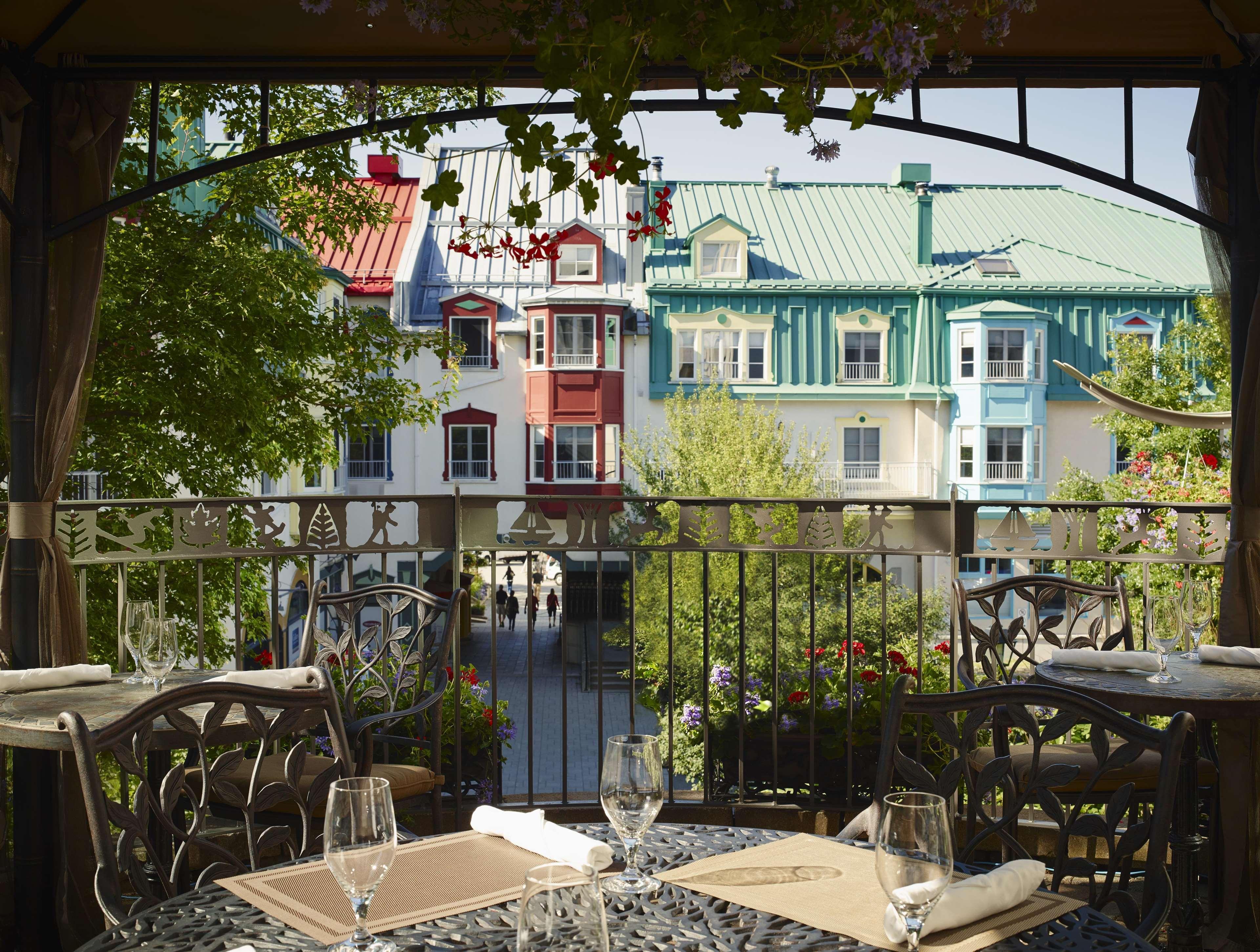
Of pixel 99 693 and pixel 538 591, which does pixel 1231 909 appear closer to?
pixel 99 693

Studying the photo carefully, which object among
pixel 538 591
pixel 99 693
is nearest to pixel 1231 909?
pixel 99 693

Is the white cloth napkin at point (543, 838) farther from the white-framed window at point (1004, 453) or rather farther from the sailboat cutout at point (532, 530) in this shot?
the white-framed window at point (1004, 453)

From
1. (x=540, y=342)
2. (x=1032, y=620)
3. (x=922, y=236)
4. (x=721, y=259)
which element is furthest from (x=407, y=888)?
(x=922, y=236)

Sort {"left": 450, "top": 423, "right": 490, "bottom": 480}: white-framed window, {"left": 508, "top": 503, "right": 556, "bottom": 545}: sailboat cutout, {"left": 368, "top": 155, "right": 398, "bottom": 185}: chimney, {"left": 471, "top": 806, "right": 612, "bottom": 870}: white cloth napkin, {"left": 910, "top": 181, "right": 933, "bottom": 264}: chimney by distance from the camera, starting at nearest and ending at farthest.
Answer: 1. {"left": 471, "top": 806, "right": 612, "bottom": 870}: white cloth napkin
2. {"left": 508, "top": 503, "right": 556, "bottom": 545}: sailboat cutout
3. {"left": 368, "top": 155, "right": 398, "bottom": 185}: chimney
4. {"left": 450, "top": 423, "right": 490, "bottom": 480}: white-framed window
5. {"left": 910, "top": 181, "right": 933, "bottom": 264}: chimney

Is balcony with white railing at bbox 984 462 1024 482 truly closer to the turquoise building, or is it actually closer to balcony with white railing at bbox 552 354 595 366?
the turquoise building

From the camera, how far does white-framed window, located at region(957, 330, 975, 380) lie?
24219mm

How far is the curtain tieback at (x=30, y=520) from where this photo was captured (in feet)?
10.7

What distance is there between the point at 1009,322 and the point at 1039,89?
21803 mm

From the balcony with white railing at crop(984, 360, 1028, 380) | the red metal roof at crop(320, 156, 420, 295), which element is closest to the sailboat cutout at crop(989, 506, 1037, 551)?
the red metal roof at crop(320, 156, 420, 295)

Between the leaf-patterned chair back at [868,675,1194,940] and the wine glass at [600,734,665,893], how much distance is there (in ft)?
1.02

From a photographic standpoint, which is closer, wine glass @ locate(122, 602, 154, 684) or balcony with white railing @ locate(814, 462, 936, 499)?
wine glass @ locate(122, 602, 154, 684)

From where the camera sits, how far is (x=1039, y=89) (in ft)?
12.0

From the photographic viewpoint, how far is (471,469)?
24.0 m

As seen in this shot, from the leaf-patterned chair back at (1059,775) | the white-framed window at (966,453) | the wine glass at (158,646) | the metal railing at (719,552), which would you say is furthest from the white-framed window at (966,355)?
the leaf-patterned chair back at (1059,775)
